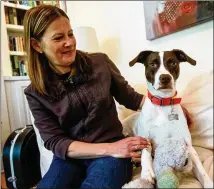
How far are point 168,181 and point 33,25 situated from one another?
60 centimetres

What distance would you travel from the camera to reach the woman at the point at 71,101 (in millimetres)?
695

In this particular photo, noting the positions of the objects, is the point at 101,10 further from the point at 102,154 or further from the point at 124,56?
the point at 102,154

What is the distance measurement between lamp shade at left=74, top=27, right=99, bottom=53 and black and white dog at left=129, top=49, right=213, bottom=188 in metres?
0.58

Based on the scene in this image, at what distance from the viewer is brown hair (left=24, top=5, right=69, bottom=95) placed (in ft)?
2.28

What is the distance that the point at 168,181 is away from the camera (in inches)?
16.3

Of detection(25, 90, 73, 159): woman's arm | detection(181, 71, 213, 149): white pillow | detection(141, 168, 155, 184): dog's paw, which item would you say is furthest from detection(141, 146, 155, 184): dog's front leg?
detection(25, 90, 73, 159): woman's arm

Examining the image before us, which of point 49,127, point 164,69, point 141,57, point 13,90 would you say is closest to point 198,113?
point 164,69

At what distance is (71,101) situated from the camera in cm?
74

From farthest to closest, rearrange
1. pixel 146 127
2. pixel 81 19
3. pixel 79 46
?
pixel 79 46 → pixel 81 19 → pixel 146 127

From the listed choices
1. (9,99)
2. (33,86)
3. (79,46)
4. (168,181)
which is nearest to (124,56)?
(33,86)

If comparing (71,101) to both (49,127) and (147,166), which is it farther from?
(147,166)

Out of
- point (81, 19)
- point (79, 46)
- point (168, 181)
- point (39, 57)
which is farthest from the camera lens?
point (79, 46)

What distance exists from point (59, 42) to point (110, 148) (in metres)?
0.37

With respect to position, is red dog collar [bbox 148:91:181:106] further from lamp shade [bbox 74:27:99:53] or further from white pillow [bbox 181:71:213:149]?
lamp shade [bbox 74:27:99:53]
